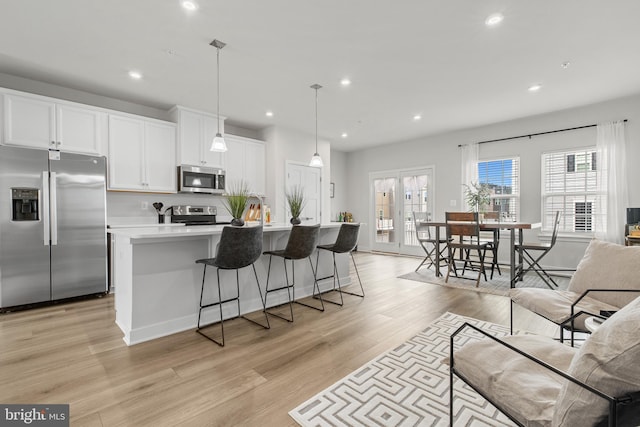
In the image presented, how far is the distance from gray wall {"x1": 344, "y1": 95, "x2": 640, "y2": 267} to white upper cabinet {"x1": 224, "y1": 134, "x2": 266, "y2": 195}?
3.28 meters

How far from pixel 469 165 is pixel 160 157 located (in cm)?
564

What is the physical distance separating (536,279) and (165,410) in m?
5.20

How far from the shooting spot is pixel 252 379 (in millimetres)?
1982

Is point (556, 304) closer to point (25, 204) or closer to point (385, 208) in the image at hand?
point (25, 204)

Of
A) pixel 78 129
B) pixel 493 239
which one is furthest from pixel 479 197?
pixel 78 129

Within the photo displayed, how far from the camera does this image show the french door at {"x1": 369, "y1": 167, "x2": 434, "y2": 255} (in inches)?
279

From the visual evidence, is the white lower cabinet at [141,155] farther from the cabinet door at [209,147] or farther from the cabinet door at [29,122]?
the cabinet door at [29,122]

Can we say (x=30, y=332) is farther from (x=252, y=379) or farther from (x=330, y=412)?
(x=330, y=412)

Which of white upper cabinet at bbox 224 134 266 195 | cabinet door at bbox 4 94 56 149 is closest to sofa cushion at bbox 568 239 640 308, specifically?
white upper cabinet at bbox 224 134 266 195

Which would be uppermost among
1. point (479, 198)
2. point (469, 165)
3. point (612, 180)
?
point (469, 165)

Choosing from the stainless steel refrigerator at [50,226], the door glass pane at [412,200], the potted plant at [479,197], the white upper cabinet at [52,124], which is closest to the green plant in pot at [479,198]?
the potted plant at [479,197]

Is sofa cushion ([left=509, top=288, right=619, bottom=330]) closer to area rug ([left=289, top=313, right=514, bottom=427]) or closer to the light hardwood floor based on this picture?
area rug ([left=289, top=313, right=514, bottom=427])

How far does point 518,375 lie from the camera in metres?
1.17

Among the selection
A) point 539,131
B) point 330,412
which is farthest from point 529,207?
point 330,412
